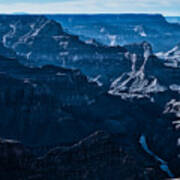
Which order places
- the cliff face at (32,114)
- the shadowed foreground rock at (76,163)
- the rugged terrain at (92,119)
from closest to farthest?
1. the shadowed foreground rock at (76,163)
2. the rugged terrain at (92,119)
3. the cliff face at (32,114)

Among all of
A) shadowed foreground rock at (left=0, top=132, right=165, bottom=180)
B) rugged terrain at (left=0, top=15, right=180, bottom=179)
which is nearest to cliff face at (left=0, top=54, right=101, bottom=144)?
rugged terrain at (left=0, top=15, right=180, bottom=179)

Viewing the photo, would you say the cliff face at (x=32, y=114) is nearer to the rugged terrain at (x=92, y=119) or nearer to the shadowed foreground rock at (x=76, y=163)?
the rugged terrain at (x=92, y=119)

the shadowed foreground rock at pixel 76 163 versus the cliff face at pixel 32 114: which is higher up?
the shadowed foreground rock at pixel 76 163

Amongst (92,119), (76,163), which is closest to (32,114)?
(92,119)

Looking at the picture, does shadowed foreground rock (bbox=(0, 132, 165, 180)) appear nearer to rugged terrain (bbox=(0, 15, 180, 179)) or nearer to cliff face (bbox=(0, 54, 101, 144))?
rugged terrain (bbox=(0, 15, 180, 179))

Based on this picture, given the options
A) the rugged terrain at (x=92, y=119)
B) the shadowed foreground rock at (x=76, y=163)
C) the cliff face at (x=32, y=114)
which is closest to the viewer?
the shadowed foreground rock at (x=76, y=163)

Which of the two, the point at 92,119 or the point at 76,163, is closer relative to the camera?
the point at 76,163

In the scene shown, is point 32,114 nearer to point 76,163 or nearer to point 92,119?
point 92,119

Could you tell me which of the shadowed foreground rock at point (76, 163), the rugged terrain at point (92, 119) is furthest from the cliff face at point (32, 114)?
the shadowed foreground rock at point (76, 163)
